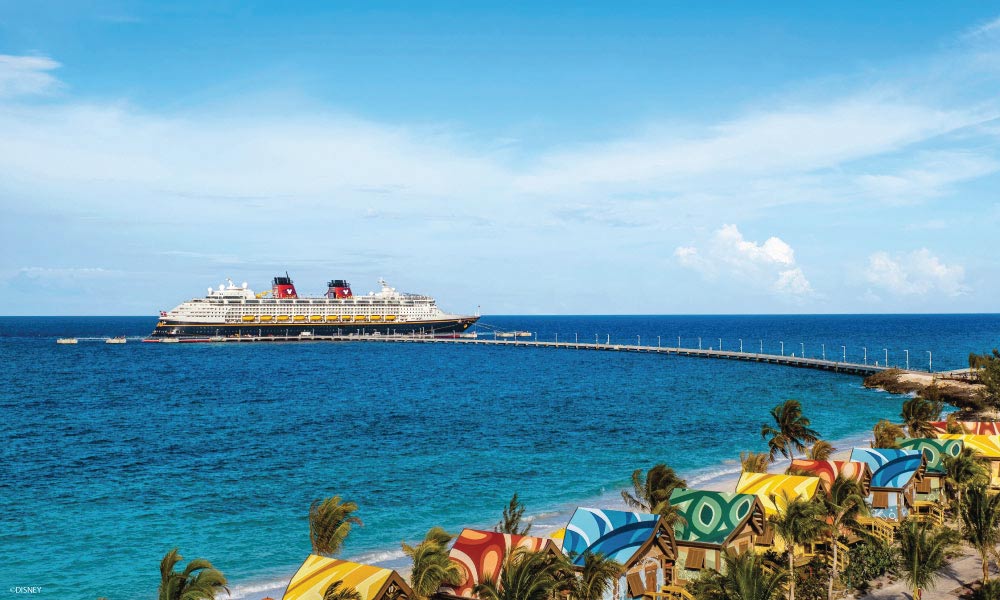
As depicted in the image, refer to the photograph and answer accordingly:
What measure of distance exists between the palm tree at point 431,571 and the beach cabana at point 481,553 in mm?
285

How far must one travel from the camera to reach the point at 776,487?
3012 centimetres

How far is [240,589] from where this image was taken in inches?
1126

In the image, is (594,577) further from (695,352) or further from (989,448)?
(695,352)

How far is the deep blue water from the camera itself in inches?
1362

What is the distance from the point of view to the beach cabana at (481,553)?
72.3 ft

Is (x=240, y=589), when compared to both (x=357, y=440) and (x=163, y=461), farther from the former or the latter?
(x=357, y=440)

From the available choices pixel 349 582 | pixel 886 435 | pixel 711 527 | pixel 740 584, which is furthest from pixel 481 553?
pixel 886 435

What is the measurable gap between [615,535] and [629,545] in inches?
22.7

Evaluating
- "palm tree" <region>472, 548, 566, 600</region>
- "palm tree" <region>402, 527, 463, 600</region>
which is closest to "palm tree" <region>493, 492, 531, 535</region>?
"palm tree" <region>402, 527, 463, 600</region>

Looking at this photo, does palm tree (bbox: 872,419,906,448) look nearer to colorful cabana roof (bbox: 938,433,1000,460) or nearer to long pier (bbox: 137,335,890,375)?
colorful cabana roof (bbox: 938,433,1000,460)

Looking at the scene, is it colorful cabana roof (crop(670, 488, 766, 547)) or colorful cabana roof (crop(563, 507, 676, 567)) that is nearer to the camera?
colorful cabana roof (crop(563, 507, 676, 567))

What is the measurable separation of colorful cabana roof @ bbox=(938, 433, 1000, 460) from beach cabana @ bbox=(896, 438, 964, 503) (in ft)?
3.83

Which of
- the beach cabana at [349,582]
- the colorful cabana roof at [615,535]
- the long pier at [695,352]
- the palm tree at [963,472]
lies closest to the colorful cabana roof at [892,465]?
the palm tree at [963,472]

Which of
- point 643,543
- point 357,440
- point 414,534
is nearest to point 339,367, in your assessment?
point 357,440
